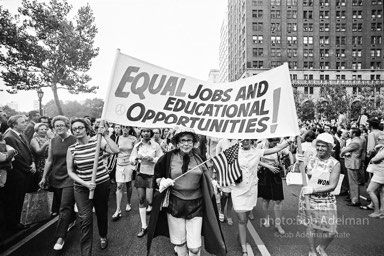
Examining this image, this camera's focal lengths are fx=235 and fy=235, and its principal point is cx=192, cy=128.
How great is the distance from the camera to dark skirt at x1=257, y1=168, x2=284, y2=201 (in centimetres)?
480

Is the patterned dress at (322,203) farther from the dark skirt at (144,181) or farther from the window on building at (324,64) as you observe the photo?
the window on building at (324,64)

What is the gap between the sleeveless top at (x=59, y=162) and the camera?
4.13m

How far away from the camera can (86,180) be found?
3.63 m

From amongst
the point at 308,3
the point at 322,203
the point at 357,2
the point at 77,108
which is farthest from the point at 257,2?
the point at 77,108

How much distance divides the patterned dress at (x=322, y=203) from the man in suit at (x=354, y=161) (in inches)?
152

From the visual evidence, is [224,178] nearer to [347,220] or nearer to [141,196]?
[141,196]

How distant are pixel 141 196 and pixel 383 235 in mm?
4630

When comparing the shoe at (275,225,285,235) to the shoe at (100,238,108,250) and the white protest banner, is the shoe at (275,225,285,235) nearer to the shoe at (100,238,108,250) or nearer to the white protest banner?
the white protest banner

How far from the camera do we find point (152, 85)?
3404mm

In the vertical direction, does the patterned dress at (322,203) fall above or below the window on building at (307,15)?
below

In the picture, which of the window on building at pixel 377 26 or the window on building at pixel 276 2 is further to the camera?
the window on building at pixel 377 26

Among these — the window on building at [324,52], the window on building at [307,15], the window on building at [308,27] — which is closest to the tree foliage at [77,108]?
the window on building at [308,27]

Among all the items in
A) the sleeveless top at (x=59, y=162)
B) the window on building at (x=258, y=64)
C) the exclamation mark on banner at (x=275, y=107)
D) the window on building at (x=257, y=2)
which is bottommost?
the sleeveless top at (x=59, y=162)

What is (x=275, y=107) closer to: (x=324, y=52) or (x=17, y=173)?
(x=17, y=173)
